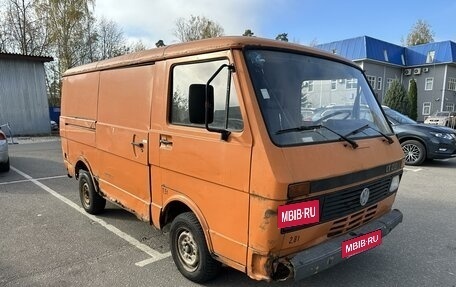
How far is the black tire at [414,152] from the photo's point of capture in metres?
9.51

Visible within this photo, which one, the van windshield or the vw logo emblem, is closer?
the van windshield

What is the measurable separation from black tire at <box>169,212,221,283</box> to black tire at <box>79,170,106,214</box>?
86.3 inches

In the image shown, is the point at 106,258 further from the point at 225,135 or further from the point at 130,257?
the point at 225,135

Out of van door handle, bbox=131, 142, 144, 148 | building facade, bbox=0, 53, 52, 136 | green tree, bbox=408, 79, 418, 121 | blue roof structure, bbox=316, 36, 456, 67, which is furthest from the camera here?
blue roof structure, bbox=316, 36, 456, 67

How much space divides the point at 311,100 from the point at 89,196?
384cm

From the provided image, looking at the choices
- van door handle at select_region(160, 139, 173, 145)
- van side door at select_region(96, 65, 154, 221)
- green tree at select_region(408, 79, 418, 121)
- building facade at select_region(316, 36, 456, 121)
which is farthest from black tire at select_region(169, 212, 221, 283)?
building facade at select_region(316, 36, 456, 121)

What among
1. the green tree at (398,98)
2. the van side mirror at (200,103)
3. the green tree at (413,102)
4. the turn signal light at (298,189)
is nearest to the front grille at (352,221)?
the turn signal light at (298,189)

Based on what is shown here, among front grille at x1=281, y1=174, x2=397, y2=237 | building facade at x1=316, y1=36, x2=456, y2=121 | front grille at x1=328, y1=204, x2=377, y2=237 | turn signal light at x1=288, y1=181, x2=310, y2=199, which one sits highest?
building facade at x1=316, y1=36, x2=456, y2=121

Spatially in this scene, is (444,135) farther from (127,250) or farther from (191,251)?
(127,250)

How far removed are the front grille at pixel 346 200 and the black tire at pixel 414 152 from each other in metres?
7.19

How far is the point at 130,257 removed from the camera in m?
3.93

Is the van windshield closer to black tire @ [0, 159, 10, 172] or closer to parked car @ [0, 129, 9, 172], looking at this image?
parked car @ [0, 129, 9, 172]

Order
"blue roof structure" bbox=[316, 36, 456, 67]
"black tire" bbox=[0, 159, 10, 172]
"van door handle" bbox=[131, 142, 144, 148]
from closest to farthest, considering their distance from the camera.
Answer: "van door handle" bbox=[131, 142, 144, 148]
"black tire" bbox=[0, 159, 10, 172]
"blue roof structure" bbox=[316, 36, 456, 67]

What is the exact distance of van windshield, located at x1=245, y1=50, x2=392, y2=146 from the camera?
2760mm
